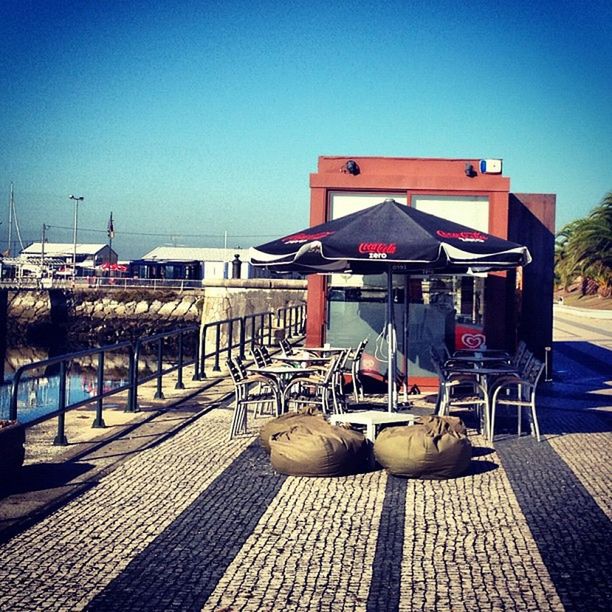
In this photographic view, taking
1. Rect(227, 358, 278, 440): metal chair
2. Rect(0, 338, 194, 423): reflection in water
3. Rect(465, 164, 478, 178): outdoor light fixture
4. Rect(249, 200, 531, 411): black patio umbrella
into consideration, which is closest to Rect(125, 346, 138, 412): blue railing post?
Rect(0, 338, 194, 423): reflection in water

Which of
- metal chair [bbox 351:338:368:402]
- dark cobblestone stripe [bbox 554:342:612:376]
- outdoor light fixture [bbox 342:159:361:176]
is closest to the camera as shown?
metal chair [bbox 351:338:368:402]

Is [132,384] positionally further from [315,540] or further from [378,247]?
[315,540]

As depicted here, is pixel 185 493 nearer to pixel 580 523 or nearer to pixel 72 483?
pixel 72 483

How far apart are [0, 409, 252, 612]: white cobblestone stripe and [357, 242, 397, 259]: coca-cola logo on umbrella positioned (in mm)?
2280

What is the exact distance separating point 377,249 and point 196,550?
4.07 m

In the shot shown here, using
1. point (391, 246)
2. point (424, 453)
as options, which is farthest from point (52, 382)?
point (424, 453)

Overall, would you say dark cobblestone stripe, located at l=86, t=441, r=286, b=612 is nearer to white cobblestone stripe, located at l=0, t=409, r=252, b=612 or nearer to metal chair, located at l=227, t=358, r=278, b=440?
white cobblestone stripe, located at l=0, t=409, r=252, b=612

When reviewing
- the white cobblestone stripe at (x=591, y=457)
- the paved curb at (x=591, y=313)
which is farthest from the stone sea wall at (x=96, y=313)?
the white cobblestone stripe at (x=591, y=457)

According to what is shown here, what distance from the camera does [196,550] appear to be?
5352mm

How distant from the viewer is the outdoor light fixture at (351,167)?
12992mm

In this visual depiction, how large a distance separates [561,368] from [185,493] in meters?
12.0

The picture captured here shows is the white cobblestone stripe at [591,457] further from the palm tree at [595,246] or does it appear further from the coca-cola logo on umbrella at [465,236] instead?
the palm tree at [595,246]

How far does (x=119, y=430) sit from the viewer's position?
31.2 feet

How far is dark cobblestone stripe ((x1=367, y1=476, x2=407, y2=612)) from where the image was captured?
4535 mm
